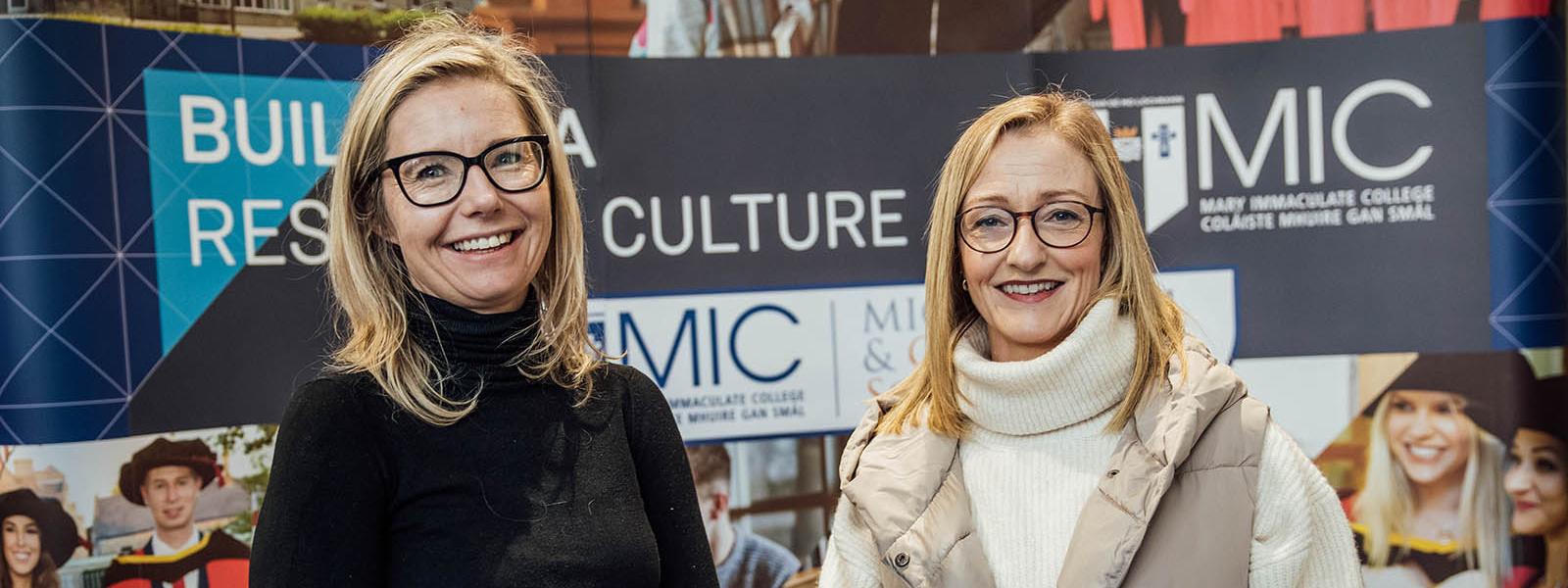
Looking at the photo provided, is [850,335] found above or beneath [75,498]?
above

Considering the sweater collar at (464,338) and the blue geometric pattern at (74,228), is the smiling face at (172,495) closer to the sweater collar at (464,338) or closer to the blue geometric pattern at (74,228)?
the blue geometric pattern at (74,228)

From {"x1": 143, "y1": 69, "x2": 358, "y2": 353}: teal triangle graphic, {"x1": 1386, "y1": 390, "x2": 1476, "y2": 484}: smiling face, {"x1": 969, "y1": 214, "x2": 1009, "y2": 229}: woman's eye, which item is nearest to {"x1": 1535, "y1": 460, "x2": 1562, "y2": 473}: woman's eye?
{"x1": 1386, "y1": 390, "x2": 1476, "y2": 484}: smiling face

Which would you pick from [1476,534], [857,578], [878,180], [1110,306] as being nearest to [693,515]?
[857,578]

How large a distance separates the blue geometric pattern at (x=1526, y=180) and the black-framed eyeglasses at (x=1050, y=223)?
2.57 meters

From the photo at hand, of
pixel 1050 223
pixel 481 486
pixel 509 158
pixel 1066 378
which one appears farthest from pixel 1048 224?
pixel 481 486

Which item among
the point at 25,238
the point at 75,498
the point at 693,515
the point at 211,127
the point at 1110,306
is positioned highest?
the point at 211,127

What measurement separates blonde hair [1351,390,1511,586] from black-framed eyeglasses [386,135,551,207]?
320 cm

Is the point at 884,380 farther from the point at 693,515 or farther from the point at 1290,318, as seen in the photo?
the point at 693,515

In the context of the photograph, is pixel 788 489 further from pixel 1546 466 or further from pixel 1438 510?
pixel 1546 466

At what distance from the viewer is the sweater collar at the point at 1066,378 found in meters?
1.69

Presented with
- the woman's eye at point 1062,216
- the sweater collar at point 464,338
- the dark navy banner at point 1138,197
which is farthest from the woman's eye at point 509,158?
the dark navy banner at point 1138,197

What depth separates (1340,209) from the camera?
12.1 ft

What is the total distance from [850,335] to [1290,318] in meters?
1.42

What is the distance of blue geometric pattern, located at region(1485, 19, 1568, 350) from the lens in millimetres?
3582
